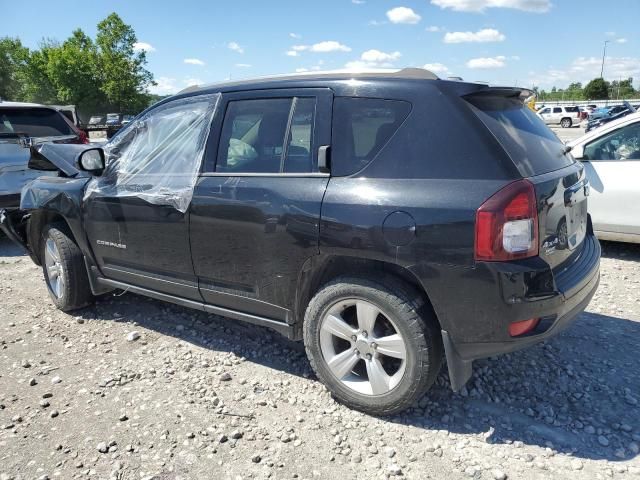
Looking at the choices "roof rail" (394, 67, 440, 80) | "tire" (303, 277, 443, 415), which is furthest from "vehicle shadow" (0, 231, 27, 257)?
"roof rail" (394, 67, 440, 80)

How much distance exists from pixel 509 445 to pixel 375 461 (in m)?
0.71

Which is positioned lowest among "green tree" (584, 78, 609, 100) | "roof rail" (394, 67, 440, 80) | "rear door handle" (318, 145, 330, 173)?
"rear door handle" (318, 145, 330, 173)

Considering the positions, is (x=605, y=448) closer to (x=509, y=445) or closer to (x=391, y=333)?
(x=509, y=445)

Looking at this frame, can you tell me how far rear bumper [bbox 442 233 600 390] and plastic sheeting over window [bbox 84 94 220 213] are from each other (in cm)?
196

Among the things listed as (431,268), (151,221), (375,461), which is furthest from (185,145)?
(375,461)

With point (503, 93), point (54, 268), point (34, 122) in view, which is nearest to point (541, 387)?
point (503, 93)

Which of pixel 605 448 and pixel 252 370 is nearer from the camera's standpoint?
pixel 605 448

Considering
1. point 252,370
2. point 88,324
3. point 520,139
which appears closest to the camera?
point 520,139

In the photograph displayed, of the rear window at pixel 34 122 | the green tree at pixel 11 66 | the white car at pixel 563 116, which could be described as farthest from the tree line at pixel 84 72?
the rear window at pixel 34 122

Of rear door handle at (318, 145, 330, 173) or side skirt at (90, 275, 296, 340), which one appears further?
side skirt at (90, 275, 296, 340)

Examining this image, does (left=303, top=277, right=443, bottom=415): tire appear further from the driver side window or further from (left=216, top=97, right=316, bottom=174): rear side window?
the driver side window

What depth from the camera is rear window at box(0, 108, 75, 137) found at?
7098 mm

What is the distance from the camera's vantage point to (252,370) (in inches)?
135

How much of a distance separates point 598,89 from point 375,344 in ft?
268
